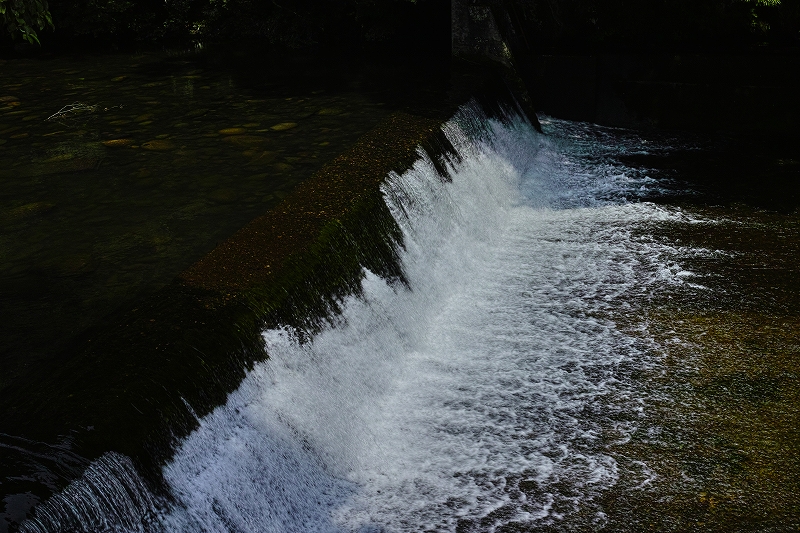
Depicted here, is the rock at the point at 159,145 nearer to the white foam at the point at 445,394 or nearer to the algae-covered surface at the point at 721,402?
the white foam at the point at 445,394

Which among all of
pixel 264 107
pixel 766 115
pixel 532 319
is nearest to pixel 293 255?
pixel 532 319

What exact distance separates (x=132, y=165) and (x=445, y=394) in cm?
369

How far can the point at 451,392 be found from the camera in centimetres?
457

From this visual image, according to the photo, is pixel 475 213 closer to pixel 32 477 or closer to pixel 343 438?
pixel 343 438

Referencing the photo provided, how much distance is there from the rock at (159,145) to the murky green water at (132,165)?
0.06 ft

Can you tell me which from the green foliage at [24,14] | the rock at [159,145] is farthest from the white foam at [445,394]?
the rock at [159,145]

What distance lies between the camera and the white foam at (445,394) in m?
3.53

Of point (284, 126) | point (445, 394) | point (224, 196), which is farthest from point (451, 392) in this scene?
point (284, 126)

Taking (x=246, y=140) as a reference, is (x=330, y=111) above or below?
below

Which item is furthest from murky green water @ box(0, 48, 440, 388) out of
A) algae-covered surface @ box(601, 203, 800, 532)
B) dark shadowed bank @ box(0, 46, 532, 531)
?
algae-covered surface @ box(601, 203, 800, 532)

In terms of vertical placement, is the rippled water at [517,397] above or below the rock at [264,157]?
below

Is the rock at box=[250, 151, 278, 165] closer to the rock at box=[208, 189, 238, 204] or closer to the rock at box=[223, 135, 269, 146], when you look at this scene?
the rock at box=[223, 135, 269, 146]

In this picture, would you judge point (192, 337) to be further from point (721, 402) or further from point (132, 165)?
point (132, 165)

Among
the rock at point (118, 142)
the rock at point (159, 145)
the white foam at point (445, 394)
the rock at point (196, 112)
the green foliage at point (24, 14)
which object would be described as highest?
the green foliage at point (24, 14)
